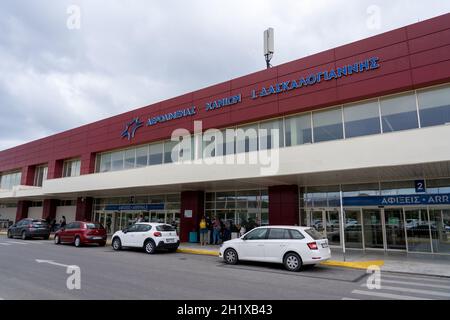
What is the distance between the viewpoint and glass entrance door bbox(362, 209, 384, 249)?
1703 centimetres

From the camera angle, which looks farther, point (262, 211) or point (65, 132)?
point (65, 132)

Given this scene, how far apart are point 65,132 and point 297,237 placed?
2923 cm

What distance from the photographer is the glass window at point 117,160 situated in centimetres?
2822

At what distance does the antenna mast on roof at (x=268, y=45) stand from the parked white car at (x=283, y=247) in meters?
14.2

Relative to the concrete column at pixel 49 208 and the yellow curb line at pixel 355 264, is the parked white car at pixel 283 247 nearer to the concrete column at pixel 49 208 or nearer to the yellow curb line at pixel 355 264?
the yellow curb line at pixel 355 264

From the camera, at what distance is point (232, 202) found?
853 inches

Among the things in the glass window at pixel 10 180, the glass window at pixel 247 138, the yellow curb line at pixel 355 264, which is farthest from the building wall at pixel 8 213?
the yellow curb line at pixel 355 264

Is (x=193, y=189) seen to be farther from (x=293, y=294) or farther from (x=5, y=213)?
(x=5, y=213)

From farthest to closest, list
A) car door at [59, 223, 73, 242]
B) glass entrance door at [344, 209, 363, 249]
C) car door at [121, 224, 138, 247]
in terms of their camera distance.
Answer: car door at [59, 223, 73, 242] → glass entrance door at [344, 209, 363, 249] → car door at [121, 224, 138, 247]

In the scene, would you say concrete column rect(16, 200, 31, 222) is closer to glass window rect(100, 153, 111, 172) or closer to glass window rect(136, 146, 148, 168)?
glass window rect(100, 153, 111, 172)

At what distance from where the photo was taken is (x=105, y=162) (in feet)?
97.7

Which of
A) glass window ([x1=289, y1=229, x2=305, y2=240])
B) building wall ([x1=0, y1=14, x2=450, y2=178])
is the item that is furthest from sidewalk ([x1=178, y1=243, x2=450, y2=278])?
building wall ([x1=0, y1=14, x2=450, y2=178])

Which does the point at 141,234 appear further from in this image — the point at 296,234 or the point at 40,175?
the point at 40,175
